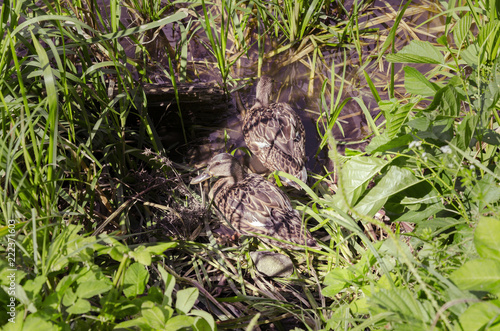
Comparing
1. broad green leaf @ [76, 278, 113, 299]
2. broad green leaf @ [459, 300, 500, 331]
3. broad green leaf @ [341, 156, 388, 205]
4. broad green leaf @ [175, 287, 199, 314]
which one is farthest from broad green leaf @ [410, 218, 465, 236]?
broad green leaf @ [76, 278, 113, 299]

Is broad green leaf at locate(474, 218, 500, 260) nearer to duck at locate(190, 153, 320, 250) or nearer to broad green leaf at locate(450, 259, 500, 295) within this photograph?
broad green leaf at locate(450, 259, 500, 295)

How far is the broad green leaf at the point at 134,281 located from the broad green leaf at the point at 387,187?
1.19 m

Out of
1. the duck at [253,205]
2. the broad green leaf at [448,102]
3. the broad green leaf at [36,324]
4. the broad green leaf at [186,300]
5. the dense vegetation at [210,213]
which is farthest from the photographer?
the duck at [253,205]

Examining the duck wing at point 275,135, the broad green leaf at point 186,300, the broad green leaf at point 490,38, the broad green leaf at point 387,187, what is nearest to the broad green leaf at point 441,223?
the broad green leaf at point 387,187

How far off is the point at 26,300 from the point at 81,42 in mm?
1683

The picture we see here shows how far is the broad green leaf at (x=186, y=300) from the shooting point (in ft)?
4.98

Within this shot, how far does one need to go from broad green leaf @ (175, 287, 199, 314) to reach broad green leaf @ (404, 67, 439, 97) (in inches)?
63.1

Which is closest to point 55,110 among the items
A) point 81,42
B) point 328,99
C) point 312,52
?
point 81,42

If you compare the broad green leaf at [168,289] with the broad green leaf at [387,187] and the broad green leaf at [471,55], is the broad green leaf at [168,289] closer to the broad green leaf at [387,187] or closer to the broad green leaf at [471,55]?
the broad green leaf at [387,187]

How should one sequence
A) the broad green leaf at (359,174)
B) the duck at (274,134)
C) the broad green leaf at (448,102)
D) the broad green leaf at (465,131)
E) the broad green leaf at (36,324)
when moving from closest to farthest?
the broad green leaf at (36,324), the broad green leaf at (465,131), the broad green leaf at (448,102), the broad green leaf at (359,174), the duck at (274,134)

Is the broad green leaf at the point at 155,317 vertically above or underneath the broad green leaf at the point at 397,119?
underneath

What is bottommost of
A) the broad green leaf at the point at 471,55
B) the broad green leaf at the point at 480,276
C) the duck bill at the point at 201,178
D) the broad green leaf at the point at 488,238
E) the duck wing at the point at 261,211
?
the duck wing at the point at 261,211

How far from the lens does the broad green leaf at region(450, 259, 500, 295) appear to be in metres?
1.23

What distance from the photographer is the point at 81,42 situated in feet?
7.87
